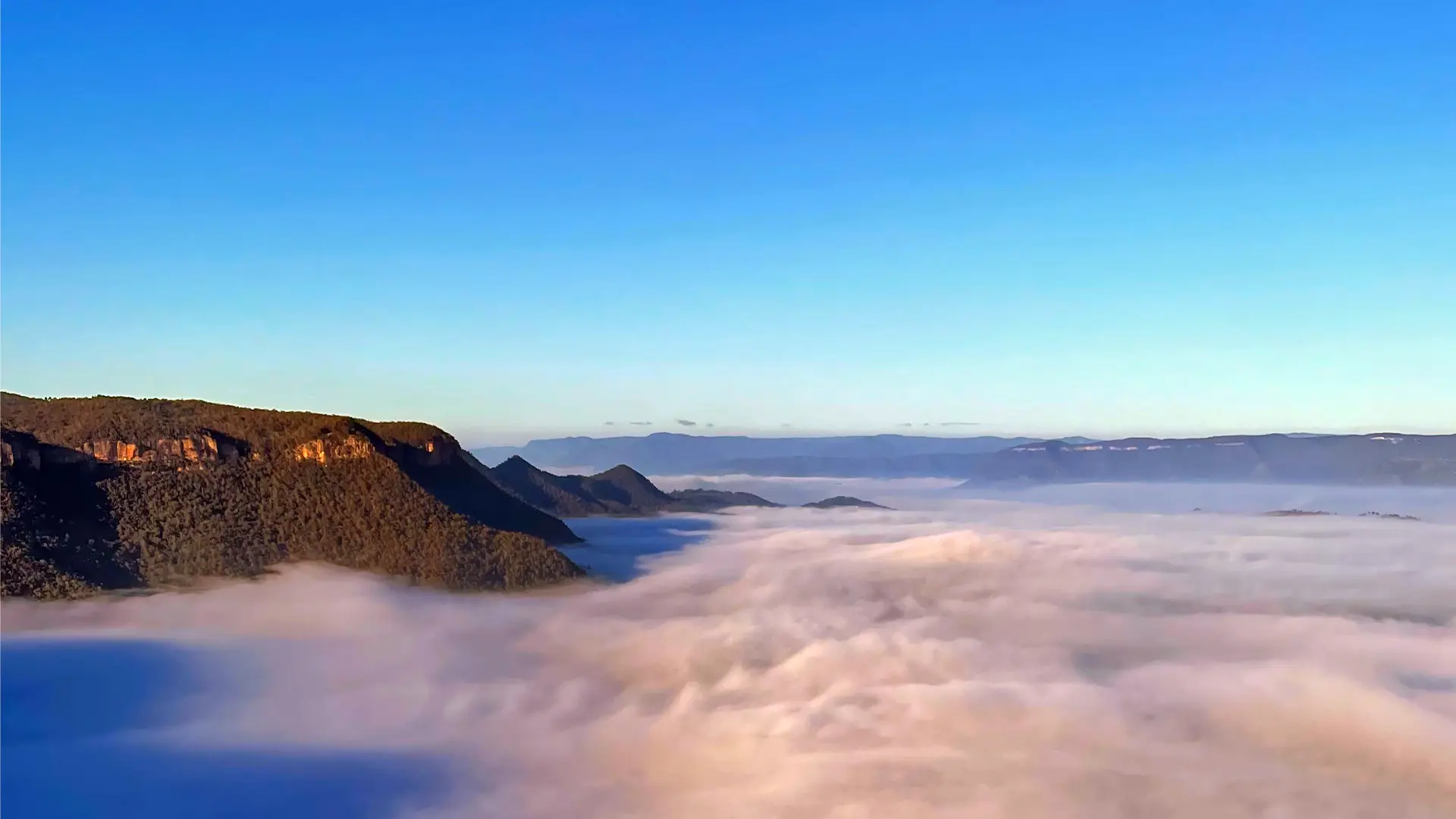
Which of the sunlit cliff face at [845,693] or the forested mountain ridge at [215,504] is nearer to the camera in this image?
Answer: the sunlit cliff face at [845,693]

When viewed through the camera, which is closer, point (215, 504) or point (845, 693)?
point (845, 693)

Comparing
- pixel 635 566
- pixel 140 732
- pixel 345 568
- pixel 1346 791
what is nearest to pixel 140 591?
pixel 345 568

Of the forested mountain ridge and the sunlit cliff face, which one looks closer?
the sunlit cliff face

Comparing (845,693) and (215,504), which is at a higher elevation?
(215,504)

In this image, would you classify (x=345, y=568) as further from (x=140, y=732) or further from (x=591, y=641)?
(x=140, y=732)

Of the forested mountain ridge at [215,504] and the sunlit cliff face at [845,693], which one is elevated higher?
the forested mountain ridge at [215,504]
